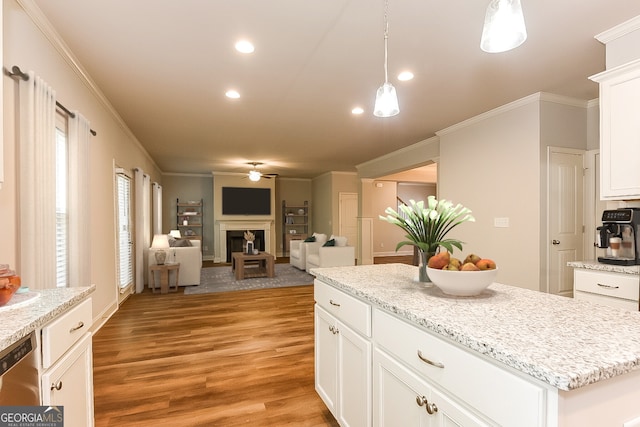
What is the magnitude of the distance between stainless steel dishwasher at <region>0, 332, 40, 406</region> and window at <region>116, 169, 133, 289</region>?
3.77 m

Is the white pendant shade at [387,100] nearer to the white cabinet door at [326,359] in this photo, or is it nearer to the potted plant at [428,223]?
the potted plant at [428,223]

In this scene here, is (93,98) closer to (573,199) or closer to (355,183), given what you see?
(573,199)

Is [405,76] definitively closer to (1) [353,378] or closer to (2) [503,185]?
(2) [503,185]

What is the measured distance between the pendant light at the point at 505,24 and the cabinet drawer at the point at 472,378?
46.7 inches

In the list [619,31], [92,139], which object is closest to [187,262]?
[92,139]

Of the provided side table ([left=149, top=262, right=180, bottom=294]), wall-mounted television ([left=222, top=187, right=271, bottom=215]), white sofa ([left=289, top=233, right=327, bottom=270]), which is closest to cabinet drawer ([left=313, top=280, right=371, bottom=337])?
side table ([left=149, top=262, right=180, bottom=294])

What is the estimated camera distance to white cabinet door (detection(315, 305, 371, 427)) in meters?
1.53

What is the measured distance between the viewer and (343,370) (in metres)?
1.74

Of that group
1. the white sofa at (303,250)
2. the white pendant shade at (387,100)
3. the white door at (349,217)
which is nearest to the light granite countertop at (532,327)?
the white pendant shade at (387,100)

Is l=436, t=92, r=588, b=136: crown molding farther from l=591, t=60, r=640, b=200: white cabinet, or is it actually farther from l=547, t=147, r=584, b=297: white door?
l=591, t=60, r=640, b=200: white cabinet

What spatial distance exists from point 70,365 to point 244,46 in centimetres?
242

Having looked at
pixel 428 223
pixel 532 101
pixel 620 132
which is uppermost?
pixel 532 101

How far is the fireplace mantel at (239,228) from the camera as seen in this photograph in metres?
9.50

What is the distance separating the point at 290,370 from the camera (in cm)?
264
